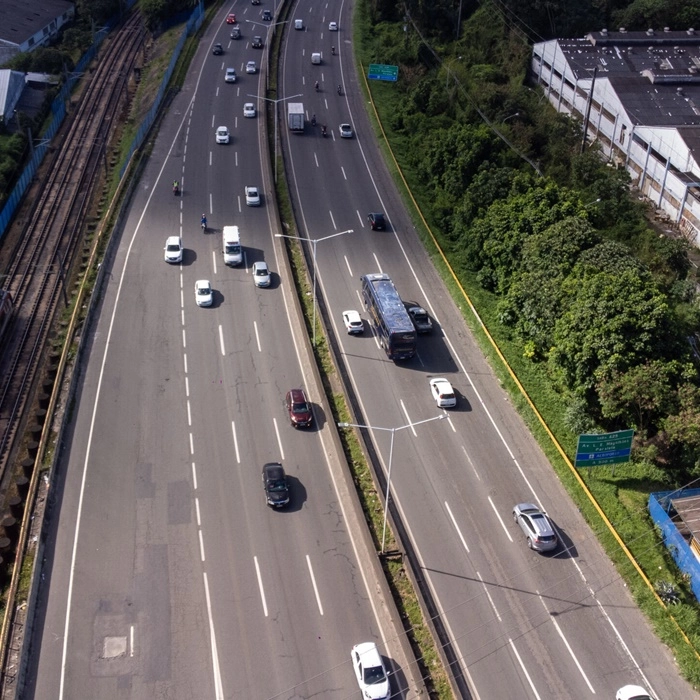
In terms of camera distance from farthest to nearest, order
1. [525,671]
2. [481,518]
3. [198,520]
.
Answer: [481,518]
[198,520]
[525,671]

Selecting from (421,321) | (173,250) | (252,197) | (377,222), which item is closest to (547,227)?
(421,321)

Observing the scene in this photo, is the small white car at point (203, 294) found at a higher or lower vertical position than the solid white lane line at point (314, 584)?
higher

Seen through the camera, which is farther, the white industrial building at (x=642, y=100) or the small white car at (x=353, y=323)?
the white industrial building at (x=642, y=100)

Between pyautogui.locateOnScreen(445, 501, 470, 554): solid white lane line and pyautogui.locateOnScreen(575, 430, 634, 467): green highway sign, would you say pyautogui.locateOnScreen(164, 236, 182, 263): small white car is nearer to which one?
pyautogui.locateOnScreen(445, 501, 470, 554): solid white lane line

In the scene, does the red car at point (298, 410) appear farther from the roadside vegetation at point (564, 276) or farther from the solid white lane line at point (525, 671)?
the solid white lane line at point (525, 671)

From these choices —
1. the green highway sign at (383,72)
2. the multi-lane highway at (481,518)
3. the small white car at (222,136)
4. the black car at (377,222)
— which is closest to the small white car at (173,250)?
the multi-lane highway at (481,518)

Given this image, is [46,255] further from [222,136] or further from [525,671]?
[525,671]

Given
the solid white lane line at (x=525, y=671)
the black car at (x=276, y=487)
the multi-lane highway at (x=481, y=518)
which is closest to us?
the solid white lane line at (x=525, y=671)

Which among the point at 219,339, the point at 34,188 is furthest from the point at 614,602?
the point at 34,188
